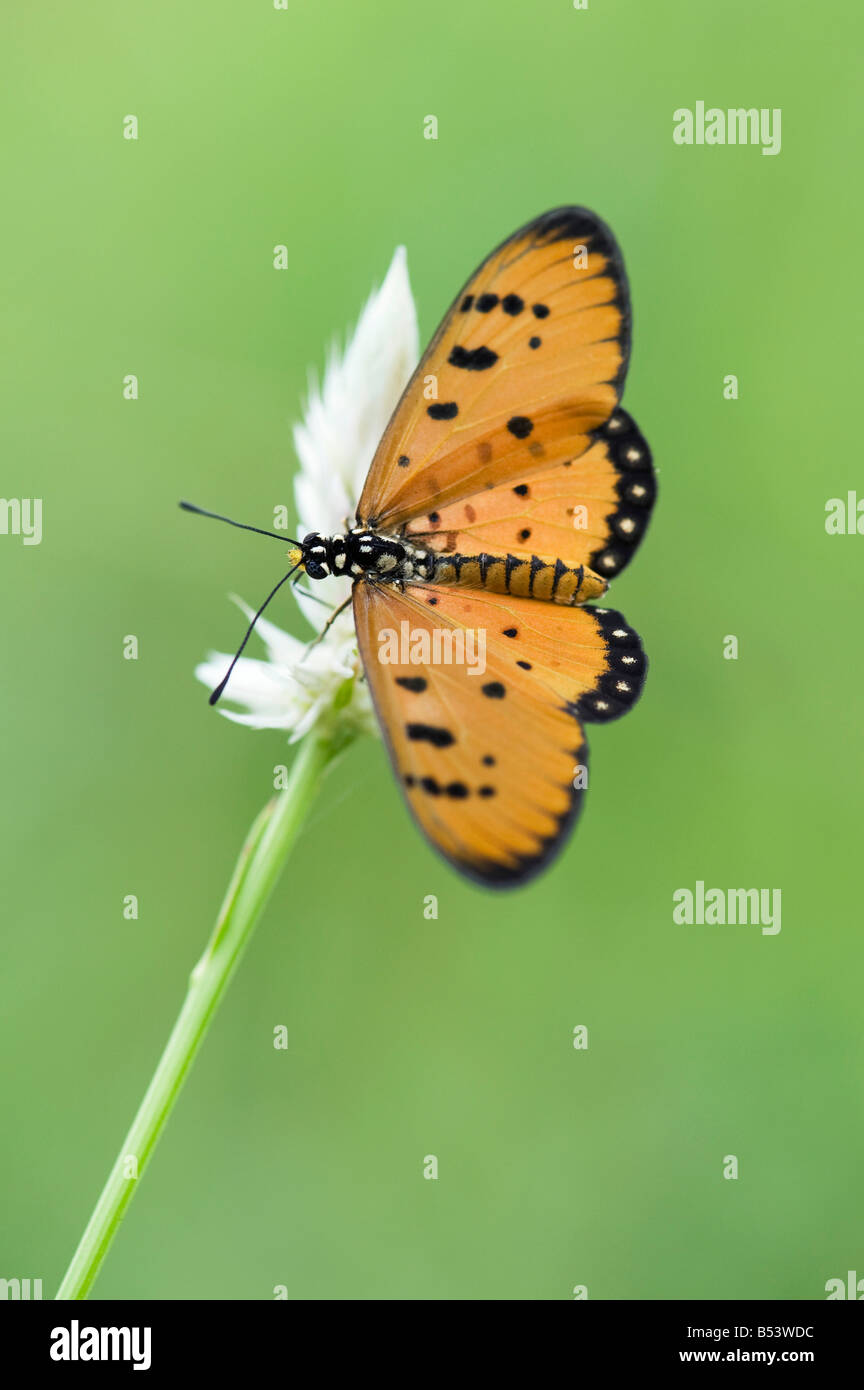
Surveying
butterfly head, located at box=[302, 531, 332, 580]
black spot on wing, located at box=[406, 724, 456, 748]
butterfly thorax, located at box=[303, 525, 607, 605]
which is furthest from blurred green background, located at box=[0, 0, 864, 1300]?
black spot on wing, located at box=[406, 724, 456, 748]

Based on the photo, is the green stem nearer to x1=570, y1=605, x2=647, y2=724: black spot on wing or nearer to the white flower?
the white flower

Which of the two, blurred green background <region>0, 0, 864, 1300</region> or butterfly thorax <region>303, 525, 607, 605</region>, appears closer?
butterfly thorax <region>303, 525, 607, 605</region>

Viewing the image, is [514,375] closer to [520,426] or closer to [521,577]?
[520,426]

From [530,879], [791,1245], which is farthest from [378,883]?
[530,879]

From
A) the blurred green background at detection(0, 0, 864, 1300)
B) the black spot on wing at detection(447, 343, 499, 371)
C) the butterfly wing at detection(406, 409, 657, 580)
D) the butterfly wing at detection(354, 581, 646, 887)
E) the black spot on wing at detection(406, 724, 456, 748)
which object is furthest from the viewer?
the blurred green background at detection(0, 0, 864, 1300)

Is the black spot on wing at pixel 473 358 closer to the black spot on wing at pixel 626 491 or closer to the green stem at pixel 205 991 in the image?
the black spot on wing at pixel 626 491

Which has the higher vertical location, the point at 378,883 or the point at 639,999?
the point at 378,883

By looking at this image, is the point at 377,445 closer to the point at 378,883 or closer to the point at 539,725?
the point at 539,725
